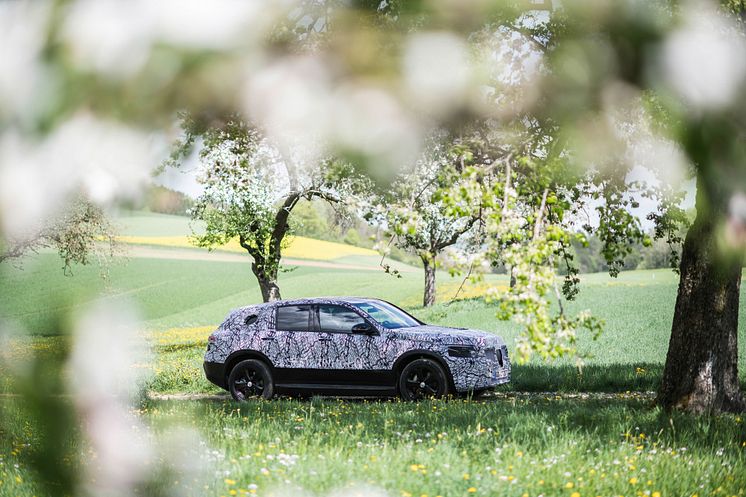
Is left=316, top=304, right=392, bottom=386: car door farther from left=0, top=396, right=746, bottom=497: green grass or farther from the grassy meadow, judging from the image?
left=0, top=396, right=746, bottom=497: green grass

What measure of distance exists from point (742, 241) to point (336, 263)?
176ft

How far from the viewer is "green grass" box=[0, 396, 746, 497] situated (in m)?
4.58

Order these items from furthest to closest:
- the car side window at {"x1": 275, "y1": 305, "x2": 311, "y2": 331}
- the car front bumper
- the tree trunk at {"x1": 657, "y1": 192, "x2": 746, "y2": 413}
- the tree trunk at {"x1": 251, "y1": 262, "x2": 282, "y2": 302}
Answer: the tree trunk at {"x1": 251, "y1": 262, "x2": 282, "y2": 302}
the car side window at {"x1": 275, "y1": 305, "x2": 311, "y2": 331}
the car front bumper
the tree trunk at {"x1": 657, "y1": 192, "x2": 746, "y2": 413}

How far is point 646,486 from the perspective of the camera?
489 centimetres

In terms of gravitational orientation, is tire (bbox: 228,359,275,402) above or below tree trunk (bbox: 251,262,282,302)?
below

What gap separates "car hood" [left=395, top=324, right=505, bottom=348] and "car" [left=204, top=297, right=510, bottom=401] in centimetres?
1

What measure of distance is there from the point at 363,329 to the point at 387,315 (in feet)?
2.31

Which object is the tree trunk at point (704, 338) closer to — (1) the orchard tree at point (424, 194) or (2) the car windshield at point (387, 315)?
(1) the orchard tree at point (424, 194)

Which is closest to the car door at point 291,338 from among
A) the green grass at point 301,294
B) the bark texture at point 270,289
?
the green grass at point 301,294

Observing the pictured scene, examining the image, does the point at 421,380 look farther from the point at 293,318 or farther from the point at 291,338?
the point at 293,318

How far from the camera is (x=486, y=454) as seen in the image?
18.8ft

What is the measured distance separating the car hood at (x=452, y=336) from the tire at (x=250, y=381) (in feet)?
6.29

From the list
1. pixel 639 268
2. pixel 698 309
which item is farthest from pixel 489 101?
pixel 639 268

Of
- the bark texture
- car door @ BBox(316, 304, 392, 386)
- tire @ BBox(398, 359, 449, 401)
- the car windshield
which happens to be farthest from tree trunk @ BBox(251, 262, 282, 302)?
tire @ BBox(398, 359, 449, 401)
